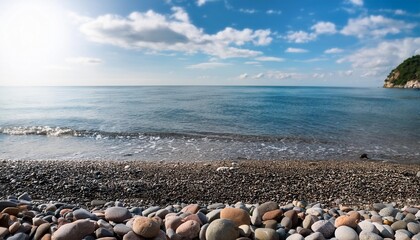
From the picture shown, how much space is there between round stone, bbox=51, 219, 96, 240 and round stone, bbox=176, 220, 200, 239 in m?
1.26

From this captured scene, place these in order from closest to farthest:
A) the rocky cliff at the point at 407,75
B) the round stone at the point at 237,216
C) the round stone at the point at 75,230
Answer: the round stone at the point at 75,230, the round stone at the point at 237,216, the rocky cliff at the point at 407,75

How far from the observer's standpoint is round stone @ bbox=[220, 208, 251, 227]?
464 centimetres

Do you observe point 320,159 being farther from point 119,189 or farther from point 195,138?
point 119,189

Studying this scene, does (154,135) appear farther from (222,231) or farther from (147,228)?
(222,231)

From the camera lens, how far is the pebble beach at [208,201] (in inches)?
169

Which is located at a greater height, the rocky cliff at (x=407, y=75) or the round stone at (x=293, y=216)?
the rocky cliff at (x=407, y=75)

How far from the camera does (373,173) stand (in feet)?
37.0

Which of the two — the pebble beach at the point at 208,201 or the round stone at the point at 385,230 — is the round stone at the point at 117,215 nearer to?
the pebble beach at the point at 208,201

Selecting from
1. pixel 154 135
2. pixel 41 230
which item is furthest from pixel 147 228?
pixel 154 135

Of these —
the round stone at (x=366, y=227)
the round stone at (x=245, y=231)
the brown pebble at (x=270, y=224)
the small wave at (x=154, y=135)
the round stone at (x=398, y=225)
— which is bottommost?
the small wave at (x=154, y=135)

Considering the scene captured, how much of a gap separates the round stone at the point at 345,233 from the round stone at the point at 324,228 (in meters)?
0.09

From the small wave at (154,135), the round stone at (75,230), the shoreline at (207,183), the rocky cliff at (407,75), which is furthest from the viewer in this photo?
the rocky cliff at (407,75)

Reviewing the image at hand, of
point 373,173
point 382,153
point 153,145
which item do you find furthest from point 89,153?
point 382,153

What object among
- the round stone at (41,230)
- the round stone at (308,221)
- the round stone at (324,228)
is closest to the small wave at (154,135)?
the round stone at (308,221)
